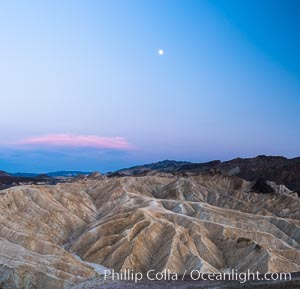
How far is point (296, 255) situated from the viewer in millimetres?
73750

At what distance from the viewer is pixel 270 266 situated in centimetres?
6438

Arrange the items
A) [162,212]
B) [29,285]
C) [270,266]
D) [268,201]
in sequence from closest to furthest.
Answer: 1. [29,285]
2. [270,266]
3. [162,212]
4. [268,201]

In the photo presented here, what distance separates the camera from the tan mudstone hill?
54425 mm

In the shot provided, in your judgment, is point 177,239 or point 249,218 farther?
point 249,218

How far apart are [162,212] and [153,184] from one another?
4947 centimetres

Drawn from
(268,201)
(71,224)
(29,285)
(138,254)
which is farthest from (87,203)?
(29,285)

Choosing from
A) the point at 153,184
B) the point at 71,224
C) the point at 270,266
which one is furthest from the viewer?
the point at 153,184

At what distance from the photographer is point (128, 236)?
74.3m

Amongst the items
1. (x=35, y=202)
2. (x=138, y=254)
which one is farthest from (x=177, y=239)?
(x=35, y=202)

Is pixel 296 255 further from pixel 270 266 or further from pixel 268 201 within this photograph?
pixel 268 201

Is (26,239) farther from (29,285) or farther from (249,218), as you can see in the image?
(249,218)

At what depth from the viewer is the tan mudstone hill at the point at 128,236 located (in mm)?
54425

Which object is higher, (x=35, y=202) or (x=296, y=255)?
(x=35, y=202)

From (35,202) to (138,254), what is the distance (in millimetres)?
34996
